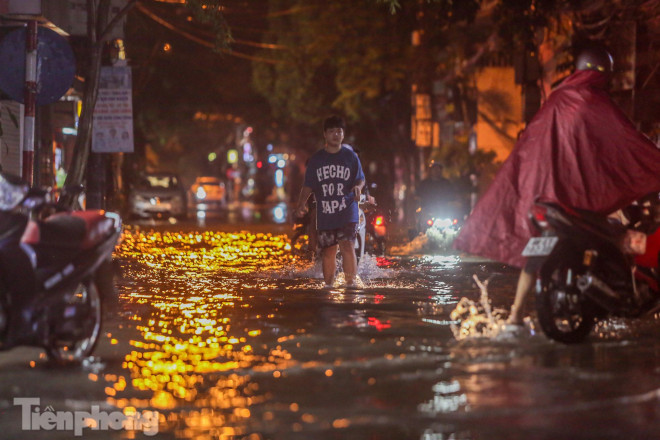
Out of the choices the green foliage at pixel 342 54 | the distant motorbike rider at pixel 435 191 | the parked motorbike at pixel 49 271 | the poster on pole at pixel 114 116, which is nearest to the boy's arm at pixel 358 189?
the parked motorbike at pixel 49 271

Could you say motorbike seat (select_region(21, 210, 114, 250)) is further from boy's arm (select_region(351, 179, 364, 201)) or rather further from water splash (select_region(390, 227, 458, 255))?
water splash (select_region(390, 227, 458, 255))

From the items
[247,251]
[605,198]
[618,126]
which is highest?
[618,126]

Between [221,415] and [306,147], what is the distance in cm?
6689

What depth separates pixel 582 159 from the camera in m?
8.78

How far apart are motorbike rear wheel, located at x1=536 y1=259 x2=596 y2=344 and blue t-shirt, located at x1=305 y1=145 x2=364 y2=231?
13.5 ft

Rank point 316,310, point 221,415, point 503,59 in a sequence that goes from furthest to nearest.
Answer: point 503,59
point 316,310
point 221,415

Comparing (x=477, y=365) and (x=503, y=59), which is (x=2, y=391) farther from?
(x=503, y=59)

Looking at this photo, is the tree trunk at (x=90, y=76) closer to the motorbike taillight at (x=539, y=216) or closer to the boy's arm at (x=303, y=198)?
the boy's arm at (x=303, y=198)

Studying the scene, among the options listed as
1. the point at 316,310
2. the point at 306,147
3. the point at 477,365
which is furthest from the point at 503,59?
the point at 306,147

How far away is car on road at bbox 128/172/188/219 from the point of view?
39.9 metres

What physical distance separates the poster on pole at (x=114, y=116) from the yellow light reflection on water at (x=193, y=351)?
1.90 meters

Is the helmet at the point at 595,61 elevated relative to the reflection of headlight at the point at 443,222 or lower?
elevated

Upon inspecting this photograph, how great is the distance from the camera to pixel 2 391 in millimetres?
6789

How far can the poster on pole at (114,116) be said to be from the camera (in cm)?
1719
